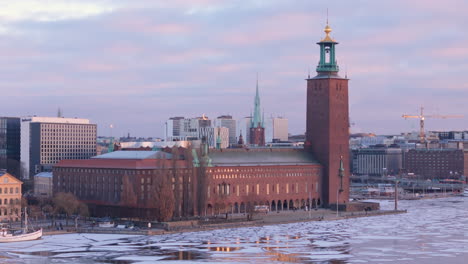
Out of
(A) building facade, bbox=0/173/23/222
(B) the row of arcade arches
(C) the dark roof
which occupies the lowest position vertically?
(B) the row of arcade arches

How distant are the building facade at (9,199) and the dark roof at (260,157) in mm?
25810

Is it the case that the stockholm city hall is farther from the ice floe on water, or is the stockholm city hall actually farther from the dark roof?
the ice floe on water

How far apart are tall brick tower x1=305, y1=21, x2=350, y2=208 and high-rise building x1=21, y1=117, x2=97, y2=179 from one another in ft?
212

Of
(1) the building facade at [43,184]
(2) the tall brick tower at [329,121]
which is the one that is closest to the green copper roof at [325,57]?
(2) the tall brick tower at [329,121]

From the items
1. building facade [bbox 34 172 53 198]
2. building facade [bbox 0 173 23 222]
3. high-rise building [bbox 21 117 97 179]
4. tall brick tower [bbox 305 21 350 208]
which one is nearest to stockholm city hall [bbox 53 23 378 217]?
tall brick tower [bbox 305 21 350 208]

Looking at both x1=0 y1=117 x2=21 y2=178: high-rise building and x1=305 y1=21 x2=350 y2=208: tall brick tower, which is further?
x1=0 y1=117 x2=21 y2=178: high-rise building

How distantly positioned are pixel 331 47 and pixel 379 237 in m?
46.2

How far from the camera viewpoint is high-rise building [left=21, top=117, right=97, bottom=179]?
17850 centimetres

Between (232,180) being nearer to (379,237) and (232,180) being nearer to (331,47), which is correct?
(331,47)

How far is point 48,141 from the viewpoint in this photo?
180875mm

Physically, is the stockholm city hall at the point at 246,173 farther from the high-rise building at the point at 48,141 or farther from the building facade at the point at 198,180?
the high-rise building at the point at 48,141

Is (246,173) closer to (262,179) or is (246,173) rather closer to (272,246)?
(262,179)

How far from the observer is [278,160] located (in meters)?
124

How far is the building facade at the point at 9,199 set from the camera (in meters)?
98.5
